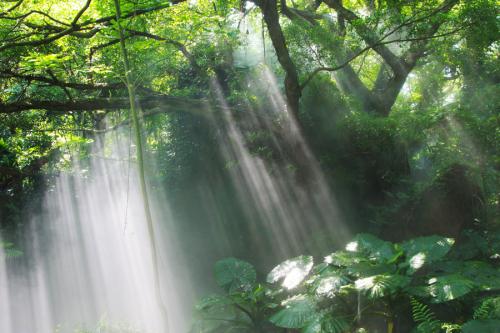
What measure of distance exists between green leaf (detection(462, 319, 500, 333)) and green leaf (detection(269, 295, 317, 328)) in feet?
5.12

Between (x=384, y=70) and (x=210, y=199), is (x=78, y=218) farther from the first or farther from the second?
(x=384, y=70)

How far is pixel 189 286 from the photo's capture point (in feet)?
29.2

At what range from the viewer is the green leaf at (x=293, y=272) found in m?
5.31

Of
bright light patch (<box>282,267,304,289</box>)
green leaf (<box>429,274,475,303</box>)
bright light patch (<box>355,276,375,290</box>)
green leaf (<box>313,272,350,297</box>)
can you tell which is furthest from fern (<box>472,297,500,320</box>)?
bright light patch (<box>282,267,304,289</box>)

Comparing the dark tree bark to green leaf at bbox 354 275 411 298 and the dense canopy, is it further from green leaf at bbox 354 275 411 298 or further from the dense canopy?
green leaf at bbox 354 275 411 298

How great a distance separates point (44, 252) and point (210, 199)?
13.0ft

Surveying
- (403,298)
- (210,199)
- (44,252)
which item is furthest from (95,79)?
(403,298)

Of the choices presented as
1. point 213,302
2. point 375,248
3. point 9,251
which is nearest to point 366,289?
point 375,248

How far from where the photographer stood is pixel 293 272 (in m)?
5.48

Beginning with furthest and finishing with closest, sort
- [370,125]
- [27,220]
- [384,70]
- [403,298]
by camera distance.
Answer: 1. [384,70]
2. [27,220]
3. [370,125]
4. [403,298]

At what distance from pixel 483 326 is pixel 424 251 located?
1374mm

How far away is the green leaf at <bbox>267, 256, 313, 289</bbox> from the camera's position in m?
5.31

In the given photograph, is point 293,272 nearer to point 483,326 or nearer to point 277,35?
point 483,326

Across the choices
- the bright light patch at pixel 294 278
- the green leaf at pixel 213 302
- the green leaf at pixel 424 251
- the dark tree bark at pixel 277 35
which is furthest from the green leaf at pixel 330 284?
the dark tree bark at pixel 277 35
